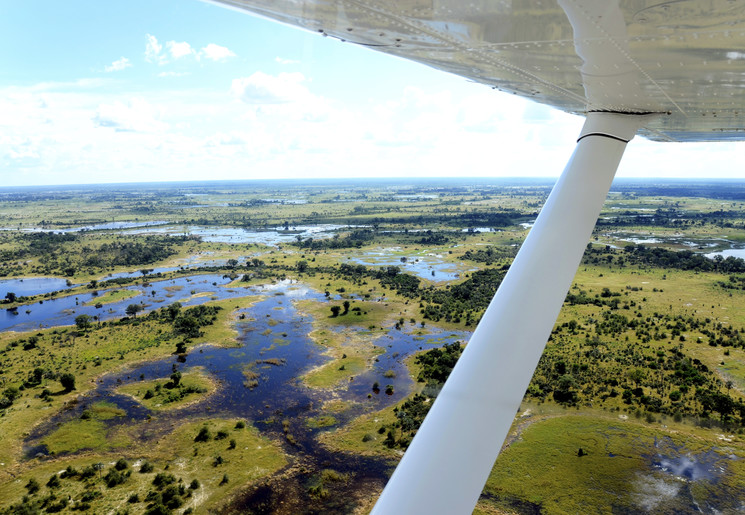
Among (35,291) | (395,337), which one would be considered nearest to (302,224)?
(35,291)

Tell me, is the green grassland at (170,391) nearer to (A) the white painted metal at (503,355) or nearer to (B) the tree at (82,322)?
(B) the tree at (82,322)

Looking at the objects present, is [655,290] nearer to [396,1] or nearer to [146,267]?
[396,1]

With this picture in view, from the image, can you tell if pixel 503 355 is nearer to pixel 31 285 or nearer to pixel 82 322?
pixel 82 322

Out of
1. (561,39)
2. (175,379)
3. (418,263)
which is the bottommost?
(175,379)

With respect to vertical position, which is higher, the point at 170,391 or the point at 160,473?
the point at 170,391

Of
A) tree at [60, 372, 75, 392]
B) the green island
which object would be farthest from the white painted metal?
tree at [60, 372, 75, 392]

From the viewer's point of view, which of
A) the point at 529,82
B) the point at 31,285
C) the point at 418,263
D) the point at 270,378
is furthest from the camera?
the point at 418,263

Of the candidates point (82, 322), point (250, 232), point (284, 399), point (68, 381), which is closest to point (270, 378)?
point (284, 399)
